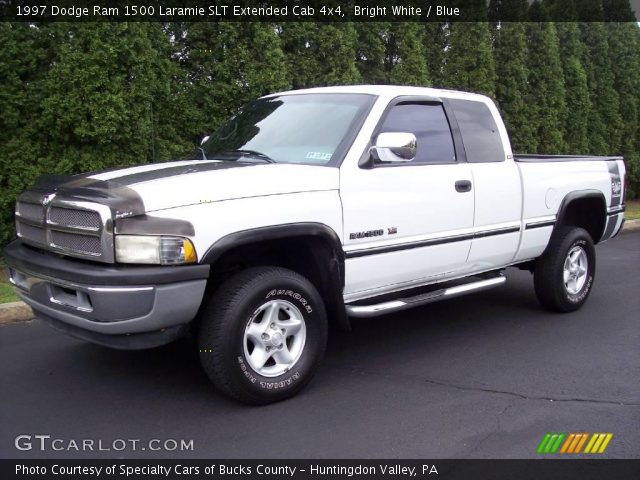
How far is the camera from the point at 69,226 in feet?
12.2

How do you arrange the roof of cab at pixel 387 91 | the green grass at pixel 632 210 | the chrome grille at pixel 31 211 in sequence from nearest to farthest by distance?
the chrome grille at pixel 31 211 < the roof of cab at pixel 387 91 < the green grass at pixel 632 210

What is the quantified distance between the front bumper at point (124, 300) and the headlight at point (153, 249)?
5cm

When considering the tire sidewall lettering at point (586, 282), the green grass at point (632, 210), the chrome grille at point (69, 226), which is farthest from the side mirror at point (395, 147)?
the green grass at point (632, 210)

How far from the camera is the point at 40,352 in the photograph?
505 centimetres

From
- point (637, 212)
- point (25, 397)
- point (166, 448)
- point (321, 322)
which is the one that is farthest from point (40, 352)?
point (637, 212)

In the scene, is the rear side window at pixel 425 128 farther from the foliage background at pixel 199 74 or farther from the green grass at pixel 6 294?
the green grass at pixel 6 294

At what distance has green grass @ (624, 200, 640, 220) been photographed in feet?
43.6

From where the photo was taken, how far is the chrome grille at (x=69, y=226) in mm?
3521

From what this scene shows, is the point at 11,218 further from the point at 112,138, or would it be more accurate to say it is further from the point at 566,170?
the point at 566,170

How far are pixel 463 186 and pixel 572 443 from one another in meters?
2.14

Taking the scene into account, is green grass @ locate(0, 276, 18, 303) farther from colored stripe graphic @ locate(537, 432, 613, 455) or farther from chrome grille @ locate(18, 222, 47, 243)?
colored stripe graphic @ locate(537, 432, 613, 455)

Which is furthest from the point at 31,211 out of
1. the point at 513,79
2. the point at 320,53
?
the point at 513,79

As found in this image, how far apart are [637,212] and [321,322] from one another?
12257 mm

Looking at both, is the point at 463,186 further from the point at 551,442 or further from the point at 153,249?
the point at 153,249
